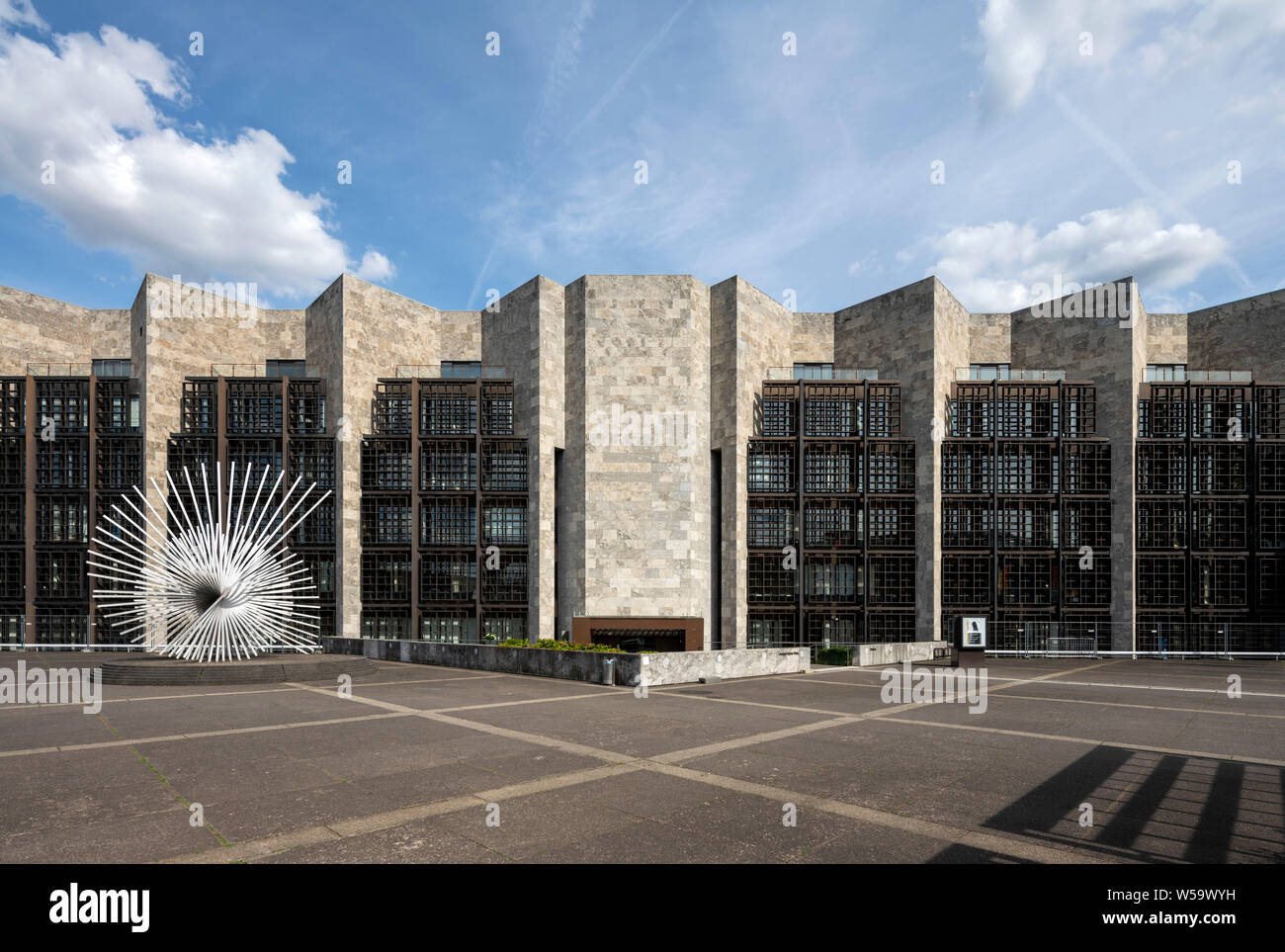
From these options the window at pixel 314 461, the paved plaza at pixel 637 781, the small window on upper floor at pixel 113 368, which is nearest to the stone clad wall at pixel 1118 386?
the paved plaza at pixel 637 781

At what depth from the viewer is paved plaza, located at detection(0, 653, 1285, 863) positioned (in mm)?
7227

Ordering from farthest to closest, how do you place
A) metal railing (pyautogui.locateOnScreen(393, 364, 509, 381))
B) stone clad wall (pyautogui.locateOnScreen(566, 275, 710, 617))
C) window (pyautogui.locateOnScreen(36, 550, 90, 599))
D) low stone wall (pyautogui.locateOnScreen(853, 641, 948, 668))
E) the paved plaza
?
metal railing (pyautogui.locateOnScreen(393, 364, 509, 381)) → window (pyautogui.locateOnScreen(36, 550, 90, 599)) → stone clad wall (pyautogui.locateOnScreen(566, 275, 710, 617)) → low stone wall (pyautogui.locateOnScreen(853, 641, 948, 668)) → the paved plaza

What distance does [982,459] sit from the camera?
39.9 metres

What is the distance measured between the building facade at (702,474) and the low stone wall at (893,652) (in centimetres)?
642

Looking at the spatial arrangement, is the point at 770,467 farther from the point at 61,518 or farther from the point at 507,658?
the point at 61,518

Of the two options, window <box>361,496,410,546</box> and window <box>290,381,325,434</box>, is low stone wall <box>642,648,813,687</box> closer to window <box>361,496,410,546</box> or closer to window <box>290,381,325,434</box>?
window <box>361,496,410,546</box>

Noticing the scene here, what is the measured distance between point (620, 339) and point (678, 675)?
2257cm

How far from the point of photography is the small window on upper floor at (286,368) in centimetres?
4228

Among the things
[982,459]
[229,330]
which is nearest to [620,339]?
[982,459]

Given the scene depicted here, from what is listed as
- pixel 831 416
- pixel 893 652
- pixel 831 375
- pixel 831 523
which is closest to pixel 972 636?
pixel 893 652

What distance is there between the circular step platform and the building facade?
15642mm

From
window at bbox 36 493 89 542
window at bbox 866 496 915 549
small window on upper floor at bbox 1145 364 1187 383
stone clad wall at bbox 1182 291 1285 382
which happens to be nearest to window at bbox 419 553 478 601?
window at bbox 36 493 89 542

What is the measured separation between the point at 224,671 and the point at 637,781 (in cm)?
1721
